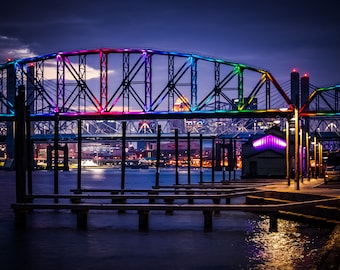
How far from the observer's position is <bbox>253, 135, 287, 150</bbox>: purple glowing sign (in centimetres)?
8600

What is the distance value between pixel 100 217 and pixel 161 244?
11894 millimetres

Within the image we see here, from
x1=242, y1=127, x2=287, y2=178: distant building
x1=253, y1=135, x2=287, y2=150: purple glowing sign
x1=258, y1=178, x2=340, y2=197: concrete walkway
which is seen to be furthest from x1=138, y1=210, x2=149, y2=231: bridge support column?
x1=253, y1=135, x2=287, y2=150: purple glowing sign

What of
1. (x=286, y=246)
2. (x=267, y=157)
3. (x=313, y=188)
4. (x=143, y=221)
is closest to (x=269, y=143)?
(x=267, y=157)

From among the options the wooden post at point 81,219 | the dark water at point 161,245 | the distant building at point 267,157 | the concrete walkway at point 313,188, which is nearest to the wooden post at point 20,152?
the dark water at point 161,245

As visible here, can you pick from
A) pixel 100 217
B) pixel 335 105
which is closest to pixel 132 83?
pixel 335 105

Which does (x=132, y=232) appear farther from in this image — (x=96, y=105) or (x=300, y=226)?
(x=96, y=105)

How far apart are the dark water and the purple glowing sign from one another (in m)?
49.8

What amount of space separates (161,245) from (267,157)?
6031 centimetres

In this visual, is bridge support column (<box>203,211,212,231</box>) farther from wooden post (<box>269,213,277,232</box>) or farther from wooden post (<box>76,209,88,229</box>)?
wooden post (<box>76,209,88,229</box>)

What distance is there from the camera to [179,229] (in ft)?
107

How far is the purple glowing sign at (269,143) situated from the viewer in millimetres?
86000

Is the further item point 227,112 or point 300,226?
point 227,112

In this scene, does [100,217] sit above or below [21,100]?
below

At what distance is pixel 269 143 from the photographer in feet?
285
